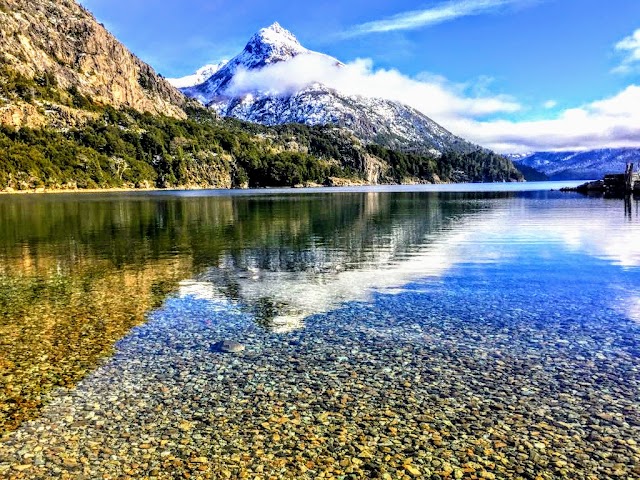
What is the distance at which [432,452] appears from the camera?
1220cm

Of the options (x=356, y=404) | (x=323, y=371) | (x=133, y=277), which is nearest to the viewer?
(x=356, y=404)

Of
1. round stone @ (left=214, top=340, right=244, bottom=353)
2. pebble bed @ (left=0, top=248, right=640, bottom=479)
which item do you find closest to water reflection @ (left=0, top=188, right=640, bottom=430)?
pebble bed @ (left=0, top=248, right=640, bottom=479)

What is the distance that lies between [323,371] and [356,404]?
106 inches

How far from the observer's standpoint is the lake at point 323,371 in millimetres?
12078

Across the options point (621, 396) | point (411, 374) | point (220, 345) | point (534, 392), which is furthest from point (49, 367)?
point (621, 396)

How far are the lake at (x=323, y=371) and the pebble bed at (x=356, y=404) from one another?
7cm

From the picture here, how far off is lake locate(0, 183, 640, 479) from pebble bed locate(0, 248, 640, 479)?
0.21ft

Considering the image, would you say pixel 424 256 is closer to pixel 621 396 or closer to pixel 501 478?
pixel 621 396

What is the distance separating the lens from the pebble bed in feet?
38.7

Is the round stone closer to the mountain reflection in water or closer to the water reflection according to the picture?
the water reflection

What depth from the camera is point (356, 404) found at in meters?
14.7

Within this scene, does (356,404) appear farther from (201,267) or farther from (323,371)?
(201,267)

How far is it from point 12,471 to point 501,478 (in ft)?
36.4

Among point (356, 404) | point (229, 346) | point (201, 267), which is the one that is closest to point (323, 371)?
point (356, 404)
